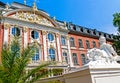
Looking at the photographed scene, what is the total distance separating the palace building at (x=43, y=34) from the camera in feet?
78.6

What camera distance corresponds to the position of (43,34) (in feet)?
88.9

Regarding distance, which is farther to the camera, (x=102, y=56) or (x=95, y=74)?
(x=102, y=56)

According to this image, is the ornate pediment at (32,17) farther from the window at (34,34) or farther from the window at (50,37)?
the window at (34,34)

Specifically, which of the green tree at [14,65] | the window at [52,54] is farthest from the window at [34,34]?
the green tree at [14,65]

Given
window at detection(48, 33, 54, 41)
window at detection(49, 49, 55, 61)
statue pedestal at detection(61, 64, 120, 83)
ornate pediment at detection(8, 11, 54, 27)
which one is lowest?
statue pedestal at detection(61, 64, 120, 83)

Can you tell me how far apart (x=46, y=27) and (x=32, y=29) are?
262 centimetres

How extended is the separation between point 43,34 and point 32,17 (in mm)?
3279

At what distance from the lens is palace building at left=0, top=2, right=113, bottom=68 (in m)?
24.0

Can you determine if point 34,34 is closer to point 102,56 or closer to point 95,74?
point 102,56

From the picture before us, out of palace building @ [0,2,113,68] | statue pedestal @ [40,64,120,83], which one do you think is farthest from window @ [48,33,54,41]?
statue pedestal @ [40,64,120,83]

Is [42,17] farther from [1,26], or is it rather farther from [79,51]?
[79,51]

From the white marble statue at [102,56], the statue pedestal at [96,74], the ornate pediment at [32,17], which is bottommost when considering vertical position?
the statue pedestal at [96,74]

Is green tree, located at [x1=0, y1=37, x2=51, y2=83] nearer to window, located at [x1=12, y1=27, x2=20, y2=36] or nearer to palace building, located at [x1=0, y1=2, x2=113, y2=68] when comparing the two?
palace building, located at [x1=0, y1=2, x2=113, y2=68]

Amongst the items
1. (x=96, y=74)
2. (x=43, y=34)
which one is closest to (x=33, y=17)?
(x=43, y=34)
